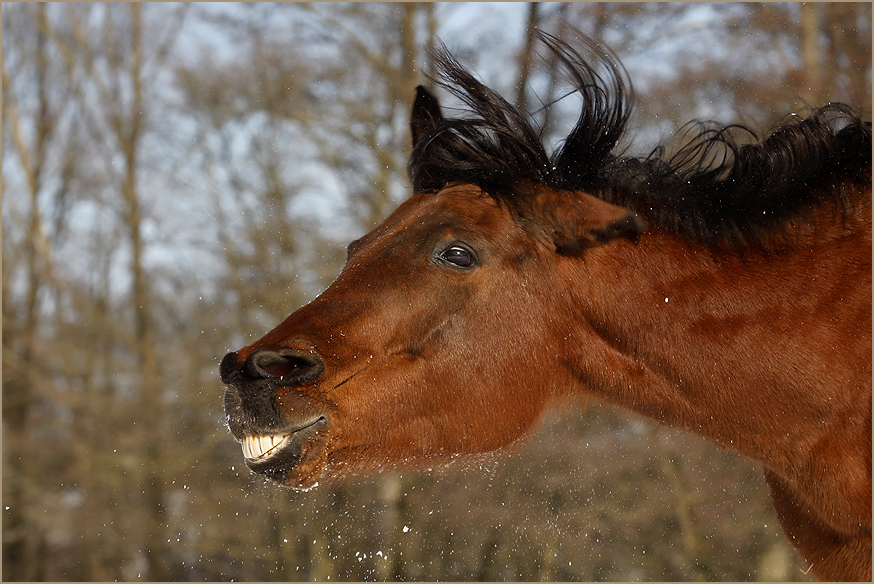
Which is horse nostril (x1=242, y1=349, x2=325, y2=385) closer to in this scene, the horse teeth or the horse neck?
the horse teeth

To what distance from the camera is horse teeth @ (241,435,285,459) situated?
2.31m

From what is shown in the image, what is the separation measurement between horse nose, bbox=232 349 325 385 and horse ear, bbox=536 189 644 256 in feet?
3.53

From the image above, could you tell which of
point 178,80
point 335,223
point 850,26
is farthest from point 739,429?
point 178,80

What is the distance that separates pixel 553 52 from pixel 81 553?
12953 mm

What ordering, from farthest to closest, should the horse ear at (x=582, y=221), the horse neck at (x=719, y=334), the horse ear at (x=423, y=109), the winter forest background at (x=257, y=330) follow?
the winter forest background at (x=257, y=330) → the horse ear at (x=423, y=109) → the horse ear at (x=582, y=221) → the horse neck at (x=719, y=334)

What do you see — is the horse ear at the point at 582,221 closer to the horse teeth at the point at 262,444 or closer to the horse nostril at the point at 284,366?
the horse nostril at the point at 284,366

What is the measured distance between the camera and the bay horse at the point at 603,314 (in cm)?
237

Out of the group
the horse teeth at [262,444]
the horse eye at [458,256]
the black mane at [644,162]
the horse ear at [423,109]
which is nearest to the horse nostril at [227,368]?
the horse teeth at [262,444]

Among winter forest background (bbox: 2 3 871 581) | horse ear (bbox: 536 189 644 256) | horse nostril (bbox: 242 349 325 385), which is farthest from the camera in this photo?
winter forest background (bbox: 2 3 871 581)

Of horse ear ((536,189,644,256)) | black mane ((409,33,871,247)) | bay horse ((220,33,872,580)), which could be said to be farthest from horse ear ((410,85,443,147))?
horse ear ((536,189,644,256))

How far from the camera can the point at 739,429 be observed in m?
2.49

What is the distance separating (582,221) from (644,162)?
433mm

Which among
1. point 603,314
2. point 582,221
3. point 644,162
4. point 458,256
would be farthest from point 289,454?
point 644,162

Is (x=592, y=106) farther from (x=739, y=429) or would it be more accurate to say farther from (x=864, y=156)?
(x=739, y=429)
